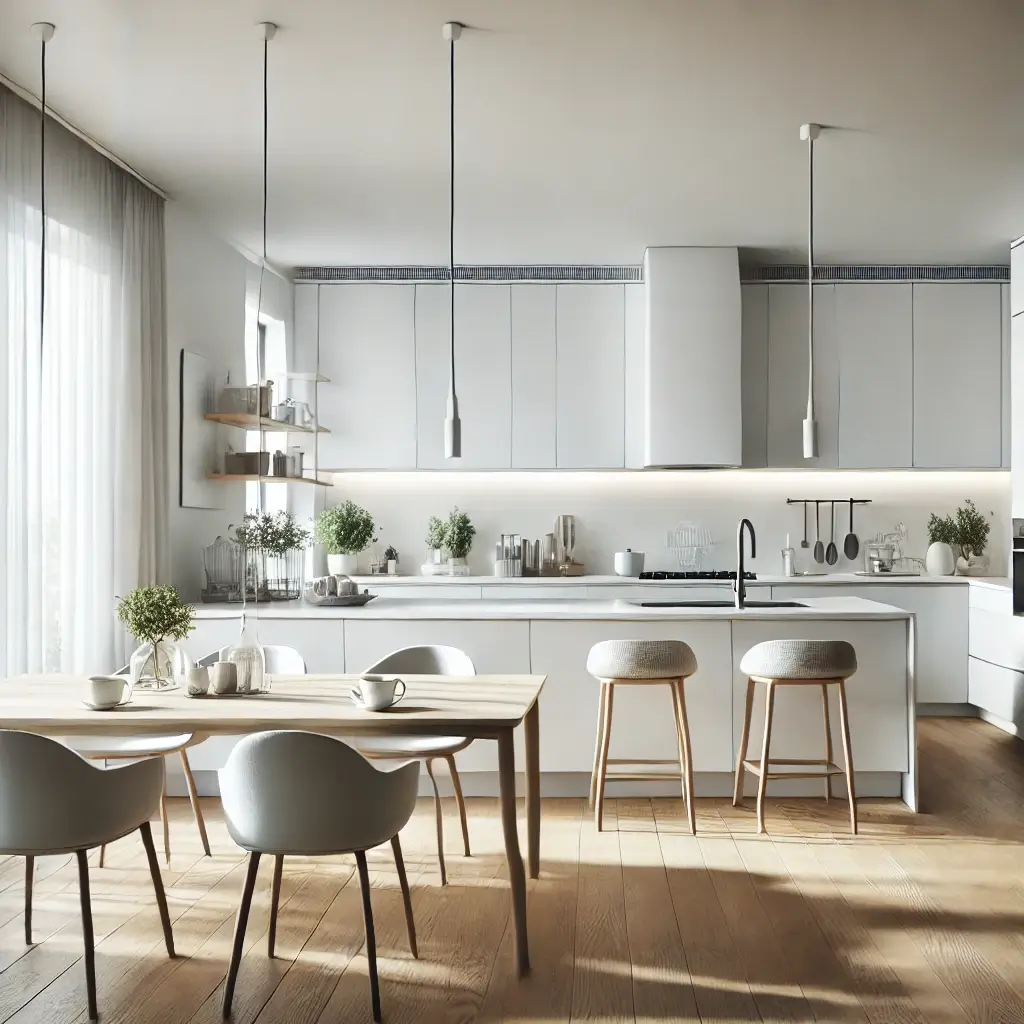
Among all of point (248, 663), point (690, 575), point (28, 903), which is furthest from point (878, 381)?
point (28, 903)

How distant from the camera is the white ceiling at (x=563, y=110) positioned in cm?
339

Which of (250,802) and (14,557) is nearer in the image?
(250,802)

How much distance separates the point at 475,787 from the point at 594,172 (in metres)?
2.88

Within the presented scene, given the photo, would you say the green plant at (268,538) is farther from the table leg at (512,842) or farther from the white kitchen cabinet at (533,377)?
the table leg at (512,842)

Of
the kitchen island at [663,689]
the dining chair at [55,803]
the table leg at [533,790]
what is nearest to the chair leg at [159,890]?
the dining chair at [55,803]

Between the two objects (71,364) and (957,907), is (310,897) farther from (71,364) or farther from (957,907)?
(71,364)

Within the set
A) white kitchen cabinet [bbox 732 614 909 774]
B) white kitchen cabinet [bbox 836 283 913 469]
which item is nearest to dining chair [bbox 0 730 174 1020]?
white kitchen cabinet [bbox 732 614 909 774]

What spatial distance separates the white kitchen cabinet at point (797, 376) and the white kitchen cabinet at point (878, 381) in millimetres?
66

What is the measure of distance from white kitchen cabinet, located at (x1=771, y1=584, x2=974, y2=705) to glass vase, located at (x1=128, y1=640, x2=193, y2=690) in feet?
14.4

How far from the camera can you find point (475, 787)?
4613 millimetres

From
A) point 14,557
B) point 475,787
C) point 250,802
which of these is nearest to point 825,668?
point 475,787

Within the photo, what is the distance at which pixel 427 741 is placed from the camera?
359 centimetres

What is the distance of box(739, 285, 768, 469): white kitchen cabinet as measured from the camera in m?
6.71

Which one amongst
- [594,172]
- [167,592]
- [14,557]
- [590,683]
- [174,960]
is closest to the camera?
[174,960]
